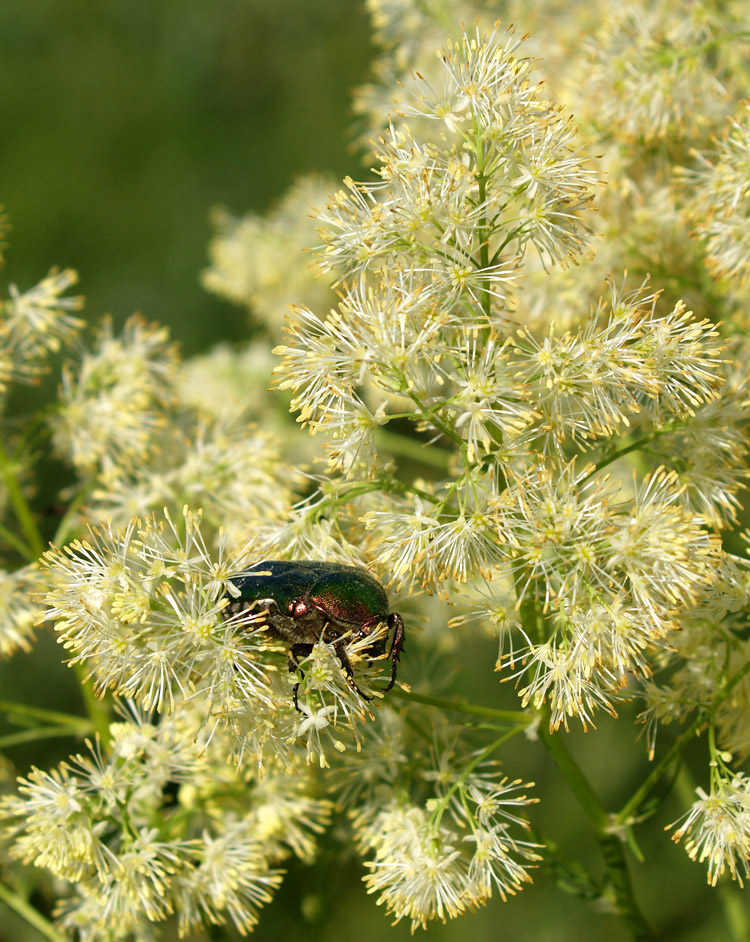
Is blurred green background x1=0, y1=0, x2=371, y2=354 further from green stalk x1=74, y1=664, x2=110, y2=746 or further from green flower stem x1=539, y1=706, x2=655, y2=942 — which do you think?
green flower stem x1=539, y1=706, x2=655, y2=942

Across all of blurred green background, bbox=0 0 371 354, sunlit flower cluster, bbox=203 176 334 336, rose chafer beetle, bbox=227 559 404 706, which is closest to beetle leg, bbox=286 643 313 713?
rose chafer beetle, bbox=227 559 404 706

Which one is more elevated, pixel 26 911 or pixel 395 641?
pixel 395 641

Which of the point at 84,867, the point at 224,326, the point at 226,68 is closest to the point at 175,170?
the point at 226,68

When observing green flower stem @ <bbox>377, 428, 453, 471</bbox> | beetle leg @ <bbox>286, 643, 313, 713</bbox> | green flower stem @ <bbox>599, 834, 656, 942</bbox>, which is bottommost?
beetle leg @ <bbox>286, 643, 313, 713</bbox>

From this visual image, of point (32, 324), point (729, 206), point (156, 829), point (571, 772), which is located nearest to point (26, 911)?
point (156, 829)

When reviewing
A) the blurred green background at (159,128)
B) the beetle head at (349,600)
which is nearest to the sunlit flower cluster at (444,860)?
the beetle head at (349,600)

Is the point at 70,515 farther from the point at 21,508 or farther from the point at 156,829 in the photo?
the point at 156,829
